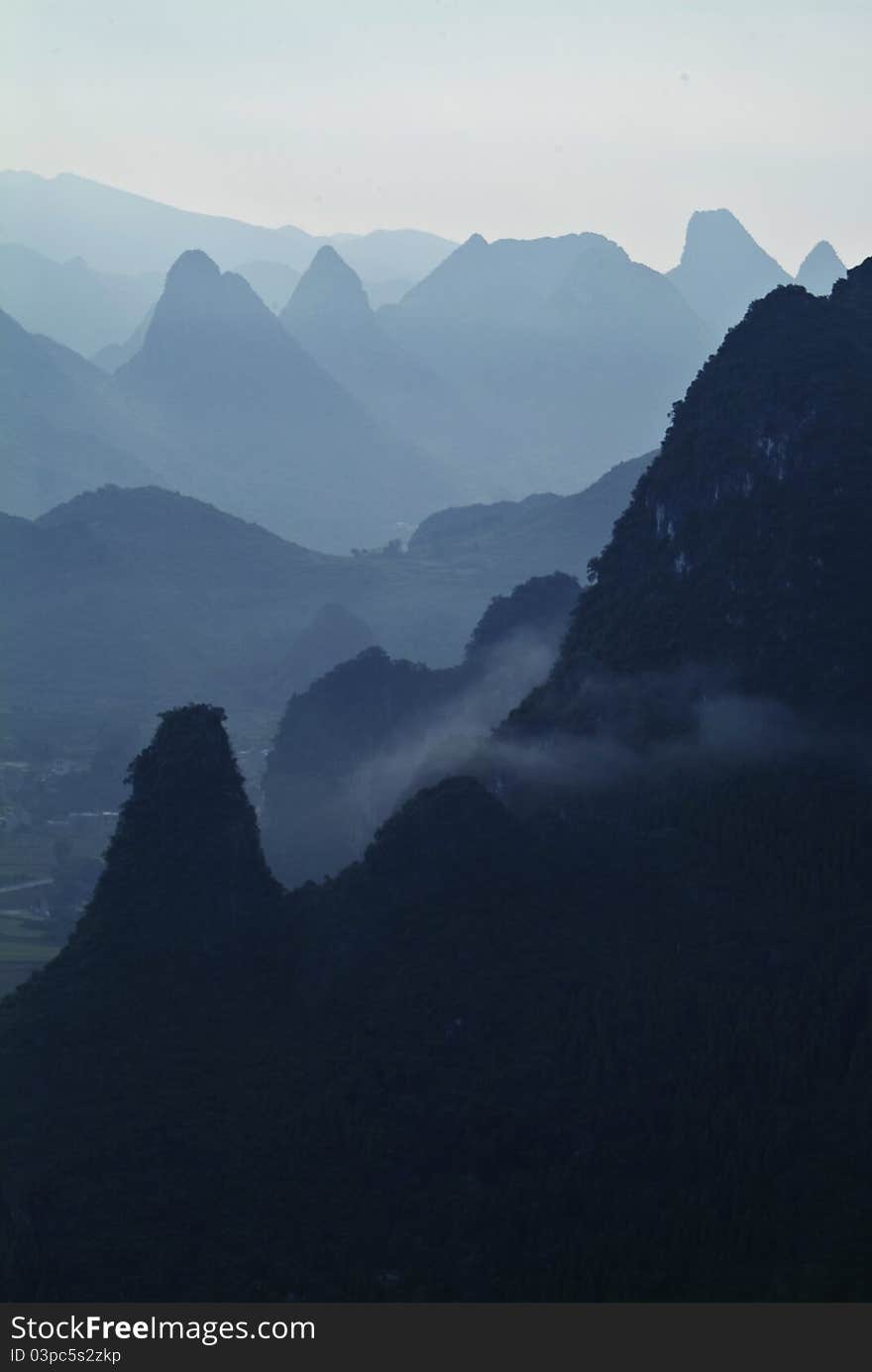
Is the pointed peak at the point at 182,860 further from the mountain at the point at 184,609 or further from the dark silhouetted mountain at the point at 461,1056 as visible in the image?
the mountain at the point at 184,609

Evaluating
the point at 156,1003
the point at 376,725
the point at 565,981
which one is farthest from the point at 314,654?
the point at 565,981

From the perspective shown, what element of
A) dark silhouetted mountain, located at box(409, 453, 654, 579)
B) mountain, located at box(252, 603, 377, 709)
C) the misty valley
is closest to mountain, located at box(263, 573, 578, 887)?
the misty valley

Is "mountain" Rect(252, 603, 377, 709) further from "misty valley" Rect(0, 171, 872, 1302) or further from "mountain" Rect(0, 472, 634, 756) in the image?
"misty valley" Rect(0, 171, 872, 1302)

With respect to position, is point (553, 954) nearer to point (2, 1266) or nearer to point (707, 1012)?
point (707, 1012)

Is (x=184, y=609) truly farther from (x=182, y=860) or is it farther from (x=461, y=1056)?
(x=461, y=1056)

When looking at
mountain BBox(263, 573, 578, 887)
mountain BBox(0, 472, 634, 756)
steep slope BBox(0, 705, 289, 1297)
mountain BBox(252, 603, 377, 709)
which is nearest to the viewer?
steep slope BBox(0, 705, 289, 1297)
